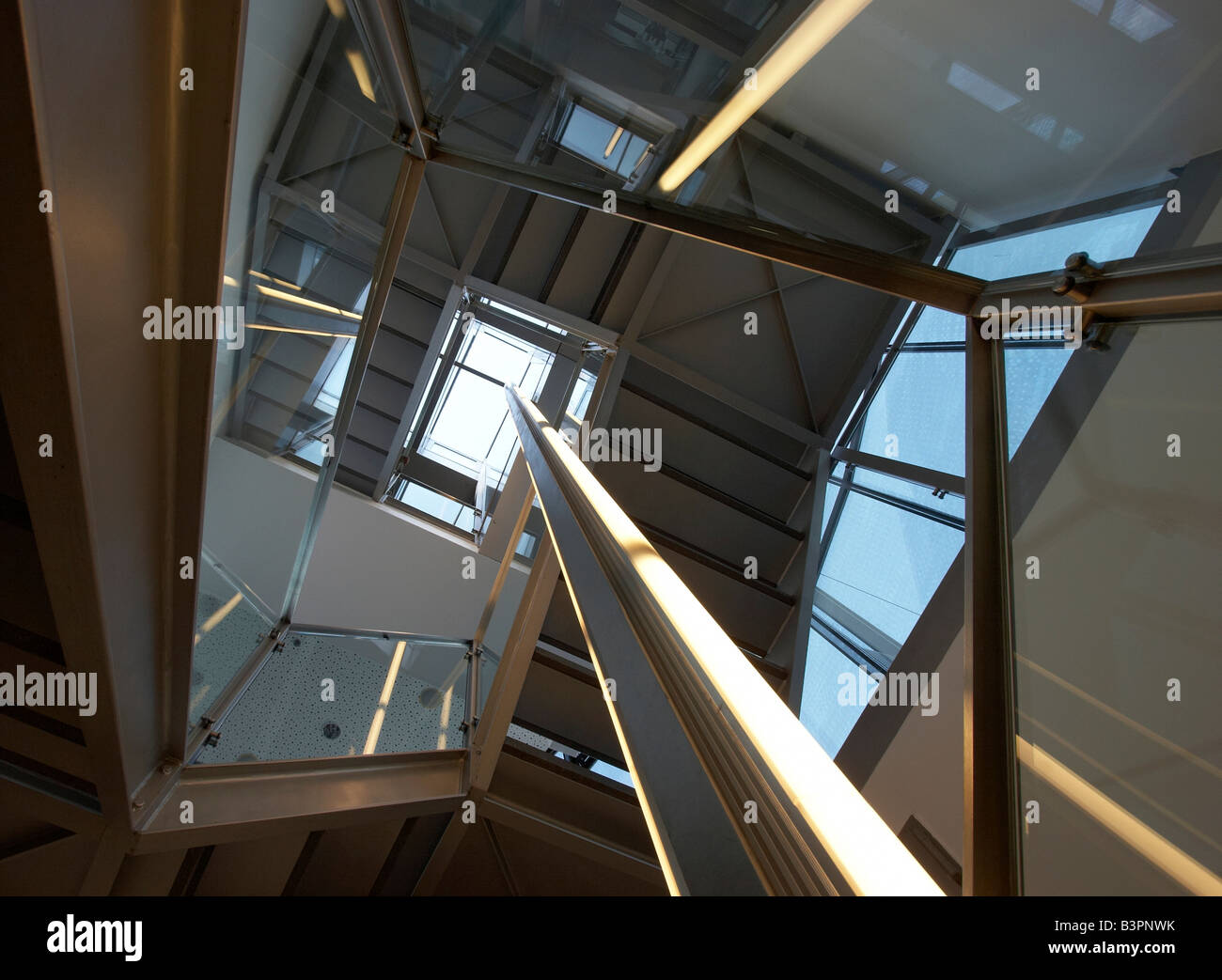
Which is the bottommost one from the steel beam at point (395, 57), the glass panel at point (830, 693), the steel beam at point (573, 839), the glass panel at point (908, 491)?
the steel beam at point (573, 839)

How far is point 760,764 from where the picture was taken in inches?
44.1

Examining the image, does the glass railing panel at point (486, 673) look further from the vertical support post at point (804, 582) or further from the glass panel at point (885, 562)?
the glass panel at point (885, 562)

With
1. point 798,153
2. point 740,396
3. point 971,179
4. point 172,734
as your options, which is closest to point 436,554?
point 740,396

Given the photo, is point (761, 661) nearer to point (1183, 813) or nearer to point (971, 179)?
point (971, 179)

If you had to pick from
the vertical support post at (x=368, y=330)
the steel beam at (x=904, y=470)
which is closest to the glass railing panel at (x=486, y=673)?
the vertical support post at (x=368, y=330)

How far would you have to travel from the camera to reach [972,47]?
1924 millimetres

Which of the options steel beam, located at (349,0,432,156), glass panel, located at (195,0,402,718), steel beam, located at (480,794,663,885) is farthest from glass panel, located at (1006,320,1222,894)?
steel beam, located at (480,794,663,885)

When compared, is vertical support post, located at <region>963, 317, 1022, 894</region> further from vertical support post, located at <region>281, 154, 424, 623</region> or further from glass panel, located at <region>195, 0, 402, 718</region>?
vertical support post, located at <region>281, 154, 424, 623</region>

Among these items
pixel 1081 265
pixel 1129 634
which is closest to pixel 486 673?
pixel 1129 634

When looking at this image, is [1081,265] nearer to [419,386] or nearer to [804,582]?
[804,582]

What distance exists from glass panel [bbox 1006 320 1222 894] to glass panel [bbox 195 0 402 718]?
7.35ft

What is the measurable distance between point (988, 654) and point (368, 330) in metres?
3.44

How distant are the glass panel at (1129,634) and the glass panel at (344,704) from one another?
12.3 ft

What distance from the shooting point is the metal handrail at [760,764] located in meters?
0.90
